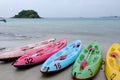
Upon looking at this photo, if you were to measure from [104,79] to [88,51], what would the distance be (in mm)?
1604

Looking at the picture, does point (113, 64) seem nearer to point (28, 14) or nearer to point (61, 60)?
point (61, 60)

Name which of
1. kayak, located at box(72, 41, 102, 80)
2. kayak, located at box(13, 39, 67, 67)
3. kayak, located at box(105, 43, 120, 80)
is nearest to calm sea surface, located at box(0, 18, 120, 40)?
kayak, located at box(13, 39, 67, 67)

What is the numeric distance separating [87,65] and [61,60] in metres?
0.88

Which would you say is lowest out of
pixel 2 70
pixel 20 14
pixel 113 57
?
pixel 20 14

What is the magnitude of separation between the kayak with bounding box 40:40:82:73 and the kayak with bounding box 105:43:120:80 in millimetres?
1101

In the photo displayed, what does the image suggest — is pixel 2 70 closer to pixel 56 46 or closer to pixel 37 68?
pixel 37 68

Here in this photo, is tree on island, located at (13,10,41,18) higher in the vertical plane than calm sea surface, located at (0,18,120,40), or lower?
lower

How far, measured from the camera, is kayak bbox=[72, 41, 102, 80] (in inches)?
220

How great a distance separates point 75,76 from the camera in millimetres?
5613

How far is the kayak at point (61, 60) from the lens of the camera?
6.18m

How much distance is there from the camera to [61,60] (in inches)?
264

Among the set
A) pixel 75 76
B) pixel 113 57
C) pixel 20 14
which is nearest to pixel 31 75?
pixel 75 76

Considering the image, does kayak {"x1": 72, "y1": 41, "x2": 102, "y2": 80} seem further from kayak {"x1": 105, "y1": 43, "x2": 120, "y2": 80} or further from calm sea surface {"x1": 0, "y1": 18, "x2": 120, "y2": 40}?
calm sea surface {"x1": 0, "y1": 18, "x2": 120, "y2": 40}

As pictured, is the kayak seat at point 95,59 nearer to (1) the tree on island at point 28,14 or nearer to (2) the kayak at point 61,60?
(2) the kayak at point 61,60
